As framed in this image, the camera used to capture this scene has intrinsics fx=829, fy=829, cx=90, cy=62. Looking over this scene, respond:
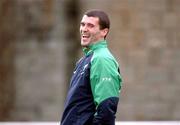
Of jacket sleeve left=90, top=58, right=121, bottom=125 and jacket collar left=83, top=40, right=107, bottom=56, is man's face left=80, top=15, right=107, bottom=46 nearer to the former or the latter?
jacket collar left=83, top=40, right=107, bottom=56

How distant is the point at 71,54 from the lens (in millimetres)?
11719

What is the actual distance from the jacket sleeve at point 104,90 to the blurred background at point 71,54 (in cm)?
693

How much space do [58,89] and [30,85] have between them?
1.38ft

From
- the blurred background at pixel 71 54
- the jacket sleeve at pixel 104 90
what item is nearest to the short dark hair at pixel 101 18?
the jacket sleeve at pixel 104 90

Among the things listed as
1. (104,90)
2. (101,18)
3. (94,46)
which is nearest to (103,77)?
(104,90)

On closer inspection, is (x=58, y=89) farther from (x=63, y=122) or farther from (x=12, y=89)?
(x=63, y=122)

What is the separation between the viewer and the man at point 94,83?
15.2 ft

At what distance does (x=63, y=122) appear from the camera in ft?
15.8

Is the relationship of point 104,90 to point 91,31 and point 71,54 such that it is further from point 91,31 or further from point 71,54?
point 71,54

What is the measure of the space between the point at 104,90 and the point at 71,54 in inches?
280

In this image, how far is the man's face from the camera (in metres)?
4.83

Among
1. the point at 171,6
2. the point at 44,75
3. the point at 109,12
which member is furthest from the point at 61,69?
the point at 171,6

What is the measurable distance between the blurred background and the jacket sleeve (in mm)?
6929

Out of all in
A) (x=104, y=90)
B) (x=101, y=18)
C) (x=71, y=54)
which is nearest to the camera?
(x=104, y=90)
